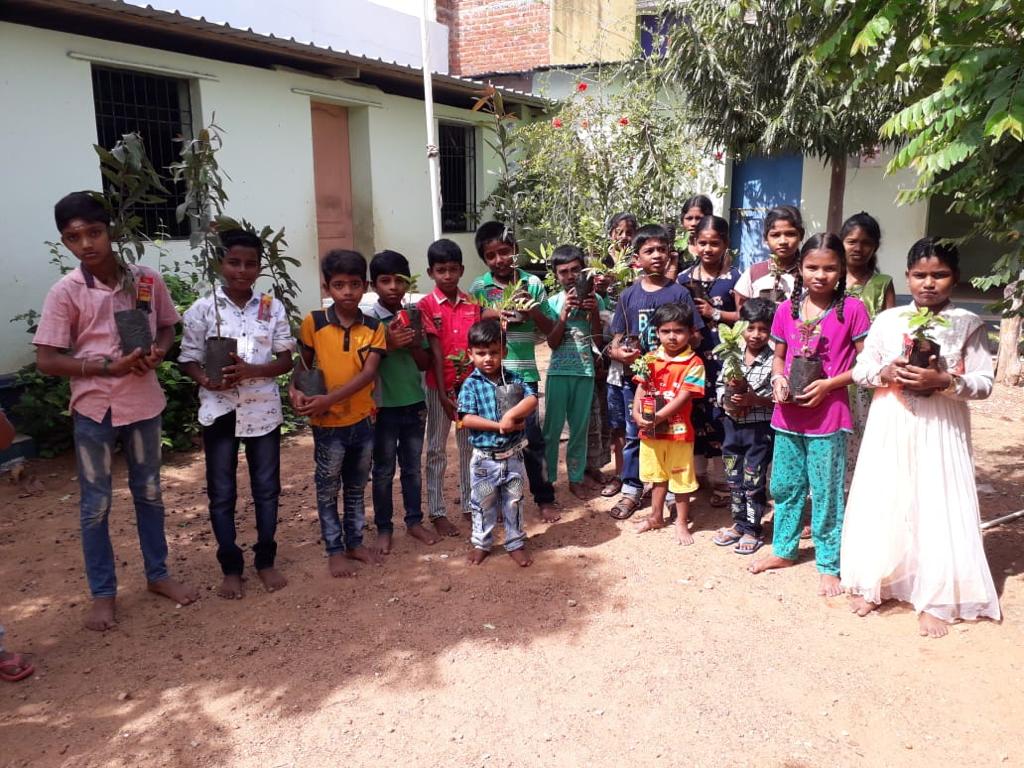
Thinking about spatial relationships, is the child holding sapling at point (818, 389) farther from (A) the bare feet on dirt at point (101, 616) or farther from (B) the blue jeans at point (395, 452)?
(A) the bare feet on dirt at point (101, 616)

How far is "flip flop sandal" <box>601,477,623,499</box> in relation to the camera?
487 centimetres

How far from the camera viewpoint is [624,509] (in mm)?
4551

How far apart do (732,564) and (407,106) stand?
8.35 m

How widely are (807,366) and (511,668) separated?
1.87 meters

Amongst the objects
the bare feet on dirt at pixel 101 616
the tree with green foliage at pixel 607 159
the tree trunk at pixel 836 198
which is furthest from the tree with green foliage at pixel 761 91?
the bare feet on dirt at pixel 101 616

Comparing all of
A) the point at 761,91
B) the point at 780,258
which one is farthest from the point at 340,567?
the point at 761,91

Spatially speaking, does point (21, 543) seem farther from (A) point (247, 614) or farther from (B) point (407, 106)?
(B) point (407, 106)

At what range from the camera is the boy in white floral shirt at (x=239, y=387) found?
3492 mm

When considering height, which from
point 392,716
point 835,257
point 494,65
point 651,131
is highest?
point 494,65

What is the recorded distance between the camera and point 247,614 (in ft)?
11.6

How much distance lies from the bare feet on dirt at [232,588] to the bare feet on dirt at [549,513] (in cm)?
175

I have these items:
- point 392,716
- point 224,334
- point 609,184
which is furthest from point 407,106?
point 392,716

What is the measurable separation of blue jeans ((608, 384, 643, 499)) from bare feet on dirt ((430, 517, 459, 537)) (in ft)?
3.60

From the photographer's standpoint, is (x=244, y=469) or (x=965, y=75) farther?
(x=244, y=469)
